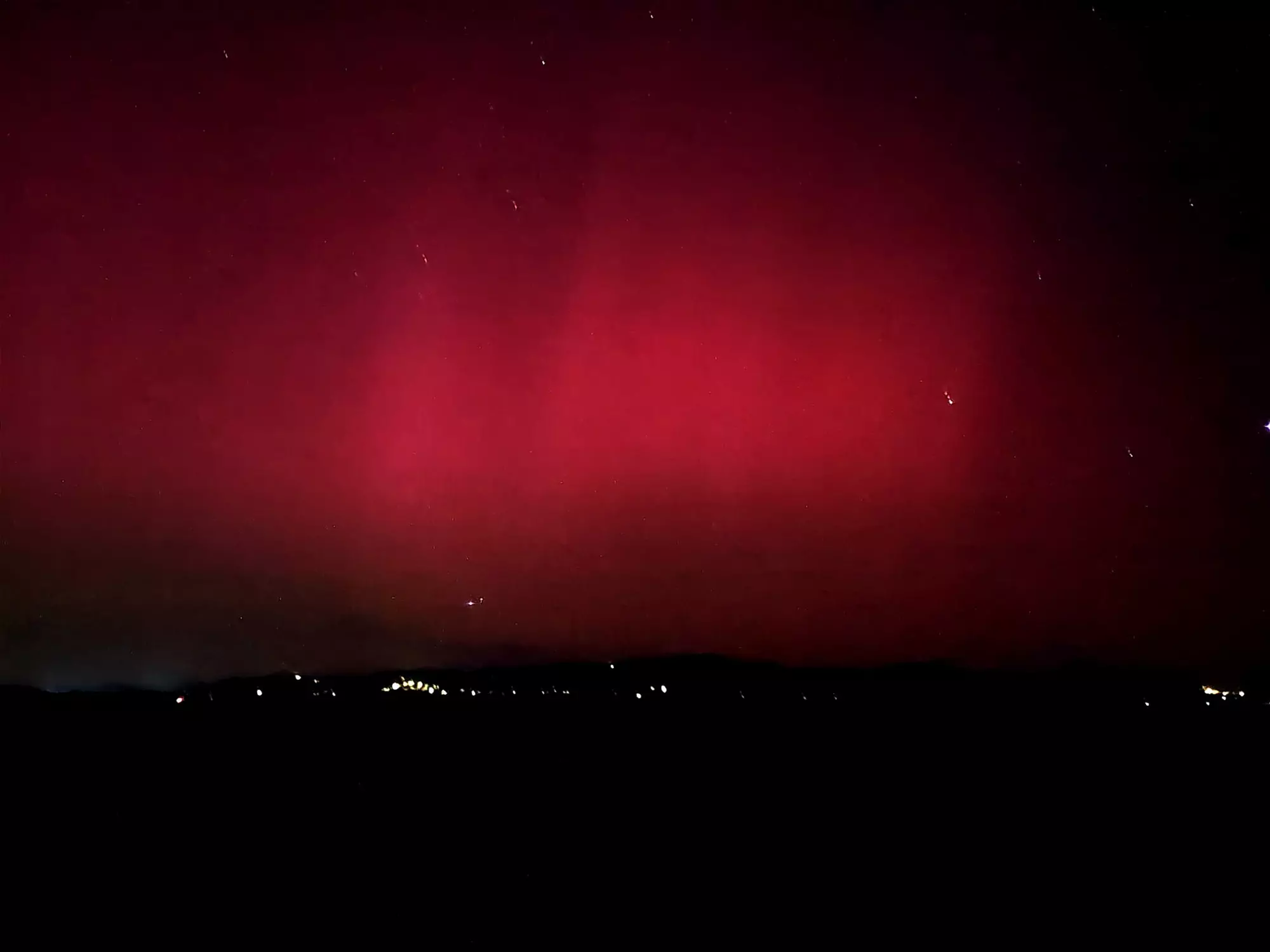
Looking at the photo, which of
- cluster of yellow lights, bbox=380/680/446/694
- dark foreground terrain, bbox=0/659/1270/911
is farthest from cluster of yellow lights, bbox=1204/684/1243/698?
cluster of yellow lights, bbox=380/680/446/694

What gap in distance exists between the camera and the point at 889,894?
1768 millimetres

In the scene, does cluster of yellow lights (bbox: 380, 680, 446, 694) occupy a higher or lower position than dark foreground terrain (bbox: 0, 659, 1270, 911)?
higher

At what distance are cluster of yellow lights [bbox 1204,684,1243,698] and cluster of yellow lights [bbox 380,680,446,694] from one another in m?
2.35

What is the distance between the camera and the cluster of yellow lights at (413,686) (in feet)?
9.20

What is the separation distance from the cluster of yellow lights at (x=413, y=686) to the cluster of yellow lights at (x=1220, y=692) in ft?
7.69

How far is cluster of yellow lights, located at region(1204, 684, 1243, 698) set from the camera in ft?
9.52

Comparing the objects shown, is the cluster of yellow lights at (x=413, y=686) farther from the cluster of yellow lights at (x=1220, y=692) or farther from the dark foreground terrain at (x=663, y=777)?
the cluster of yellow lights at (x=1220, y=692)

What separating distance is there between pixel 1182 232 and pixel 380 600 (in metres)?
2.54

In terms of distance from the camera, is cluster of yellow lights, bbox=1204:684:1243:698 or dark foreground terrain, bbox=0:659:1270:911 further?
cluster of yellow lights, bbox=1204:684:1243:698

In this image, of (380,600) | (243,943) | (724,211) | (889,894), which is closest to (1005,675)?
(889,894)

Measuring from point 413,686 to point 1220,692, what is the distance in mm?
2473

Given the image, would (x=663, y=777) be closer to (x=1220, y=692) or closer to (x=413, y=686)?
(x=413, y=686)

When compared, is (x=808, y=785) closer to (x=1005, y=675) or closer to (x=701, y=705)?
(x=701, y=705)

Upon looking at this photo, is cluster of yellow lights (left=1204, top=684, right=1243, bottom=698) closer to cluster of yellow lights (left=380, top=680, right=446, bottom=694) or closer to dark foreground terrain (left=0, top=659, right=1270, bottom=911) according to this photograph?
dark foreground terrain (left=0, top=659, right=1270, bottom=911)
